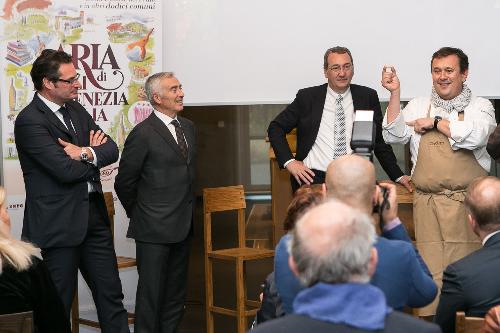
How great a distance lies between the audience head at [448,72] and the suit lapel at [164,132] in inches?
62.3

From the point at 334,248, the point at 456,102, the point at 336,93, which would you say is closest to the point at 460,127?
the point at 456,102

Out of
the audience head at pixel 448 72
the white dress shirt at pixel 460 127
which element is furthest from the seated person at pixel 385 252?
the audience head at pixel 448 72

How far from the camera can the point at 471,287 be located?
11.2ft

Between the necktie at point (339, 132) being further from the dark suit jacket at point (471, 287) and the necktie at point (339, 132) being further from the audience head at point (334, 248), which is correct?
the audience head at point (334, 248)

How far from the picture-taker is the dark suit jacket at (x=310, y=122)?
5984 mm

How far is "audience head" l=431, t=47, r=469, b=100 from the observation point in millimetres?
5430

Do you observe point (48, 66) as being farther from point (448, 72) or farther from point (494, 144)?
point (494, 144)

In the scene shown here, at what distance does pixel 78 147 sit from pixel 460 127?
2.14 metres

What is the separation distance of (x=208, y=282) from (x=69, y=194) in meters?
1.34

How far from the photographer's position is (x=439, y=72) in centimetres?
545

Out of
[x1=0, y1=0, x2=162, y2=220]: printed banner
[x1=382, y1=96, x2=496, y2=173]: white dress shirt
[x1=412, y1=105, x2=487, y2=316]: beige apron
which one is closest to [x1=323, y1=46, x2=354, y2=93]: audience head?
[x1=382, y1=96, x2=496, y2=173]: white dress shirt

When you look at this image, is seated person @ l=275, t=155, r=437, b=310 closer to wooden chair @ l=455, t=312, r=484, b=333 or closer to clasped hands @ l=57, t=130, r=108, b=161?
wooden chair @ l=455, t=312, r=484, b=333

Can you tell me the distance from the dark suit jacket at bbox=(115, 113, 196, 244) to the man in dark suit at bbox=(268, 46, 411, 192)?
0.71 m

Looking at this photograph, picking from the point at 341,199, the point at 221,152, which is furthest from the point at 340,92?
the point at 221,152
